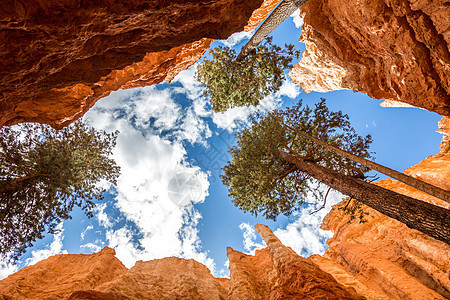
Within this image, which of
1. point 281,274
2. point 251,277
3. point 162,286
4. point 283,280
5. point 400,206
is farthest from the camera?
point 251,277

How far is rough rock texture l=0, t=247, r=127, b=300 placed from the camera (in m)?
8.85

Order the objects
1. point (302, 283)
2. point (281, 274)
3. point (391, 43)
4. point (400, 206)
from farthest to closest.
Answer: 1. point (281, 274)
2. point (391, 43)
3. point (302, 283)
4. point (400, 206)

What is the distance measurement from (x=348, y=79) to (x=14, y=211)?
2256 cm

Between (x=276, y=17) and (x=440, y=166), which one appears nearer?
(x=276, y=17)

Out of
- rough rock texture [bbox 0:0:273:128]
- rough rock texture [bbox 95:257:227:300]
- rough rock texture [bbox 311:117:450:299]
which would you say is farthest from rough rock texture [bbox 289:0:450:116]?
rough rock texture [bbox 95:257:227:300]

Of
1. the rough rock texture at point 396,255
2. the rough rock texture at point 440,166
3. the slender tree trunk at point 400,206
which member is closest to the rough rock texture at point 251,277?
the rough rock texture at point 396,255

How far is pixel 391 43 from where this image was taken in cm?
779

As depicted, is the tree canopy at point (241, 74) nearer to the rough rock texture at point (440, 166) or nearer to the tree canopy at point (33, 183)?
the tree canopy at point (33, 183)

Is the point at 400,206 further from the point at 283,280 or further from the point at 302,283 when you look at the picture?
the point at 283,280

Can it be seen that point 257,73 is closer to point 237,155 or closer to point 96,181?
point 237,155

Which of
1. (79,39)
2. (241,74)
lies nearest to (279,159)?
(241,74)

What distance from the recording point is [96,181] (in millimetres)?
13945

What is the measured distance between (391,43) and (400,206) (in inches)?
Answer: 281

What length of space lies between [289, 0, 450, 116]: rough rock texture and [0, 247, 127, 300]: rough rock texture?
1978cm
